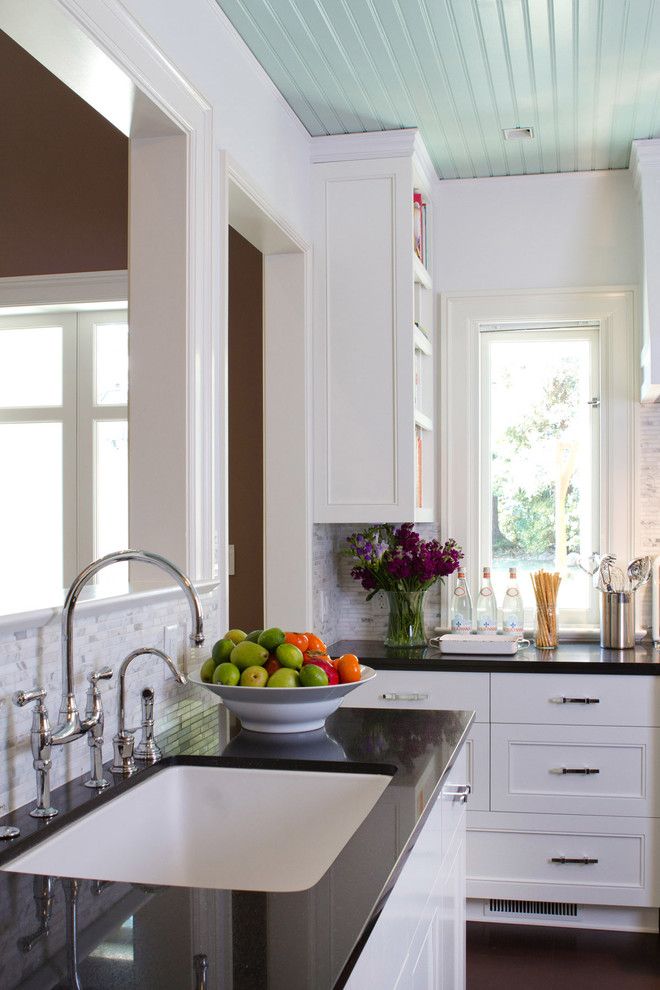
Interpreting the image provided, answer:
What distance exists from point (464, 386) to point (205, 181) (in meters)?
1.76

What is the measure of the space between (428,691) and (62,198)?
224cm

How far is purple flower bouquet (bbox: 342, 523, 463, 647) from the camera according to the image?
348 cm

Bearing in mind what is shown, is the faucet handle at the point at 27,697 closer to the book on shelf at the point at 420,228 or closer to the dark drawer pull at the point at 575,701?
the dark drawer pull at the point at 575,701

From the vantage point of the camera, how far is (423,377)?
3.79 metres

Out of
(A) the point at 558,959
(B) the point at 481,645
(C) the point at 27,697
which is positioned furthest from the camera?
(B) the point at 481,645

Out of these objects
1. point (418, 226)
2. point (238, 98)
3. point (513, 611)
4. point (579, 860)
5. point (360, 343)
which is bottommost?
point (579, 860)

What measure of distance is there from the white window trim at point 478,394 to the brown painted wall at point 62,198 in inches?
50.4

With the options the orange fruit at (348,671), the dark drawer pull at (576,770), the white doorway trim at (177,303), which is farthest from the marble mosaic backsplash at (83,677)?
the dark drawer pull at (576,770)

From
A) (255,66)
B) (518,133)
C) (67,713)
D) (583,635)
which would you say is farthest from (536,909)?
(255,66)

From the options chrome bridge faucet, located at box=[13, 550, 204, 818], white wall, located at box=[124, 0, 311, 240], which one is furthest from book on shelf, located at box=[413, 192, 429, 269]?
chrome bridge faucet, located at box=[13, 550, 204, 818]

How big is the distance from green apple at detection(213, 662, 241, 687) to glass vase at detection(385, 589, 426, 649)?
1.66 meters

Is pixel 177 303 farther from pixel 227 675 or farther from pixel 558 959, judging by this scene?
pixel 558 959

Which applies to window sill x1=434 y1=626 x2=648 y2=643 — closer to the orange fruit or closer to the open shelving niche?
the open shelving niche

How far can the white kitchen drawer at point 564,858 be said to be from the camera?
3.21 metres
